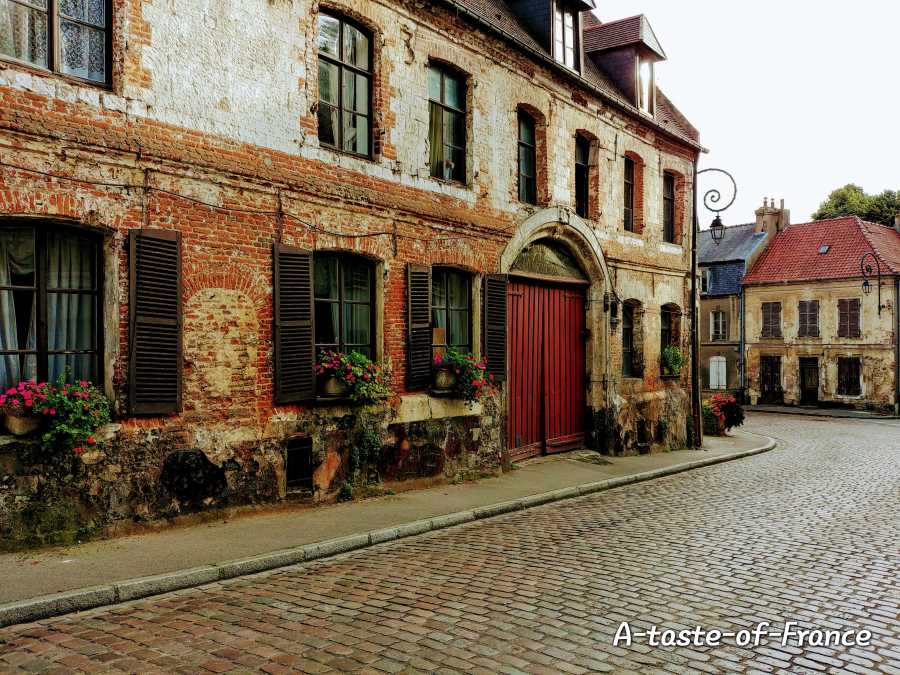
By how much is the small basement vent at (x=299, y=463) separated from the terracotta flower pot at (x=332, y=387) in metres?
0.63

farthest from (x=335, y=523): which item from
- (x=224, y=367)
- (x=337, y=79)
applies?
(x=337, y=79)

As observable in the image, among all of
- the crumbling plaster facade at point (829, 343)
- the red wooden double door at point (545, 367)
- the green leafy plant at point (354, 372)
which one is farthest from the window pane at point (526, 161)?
the crumbling plaster facade at point (829, 343)

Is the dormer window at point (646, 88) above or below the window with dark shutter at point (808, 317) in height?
above

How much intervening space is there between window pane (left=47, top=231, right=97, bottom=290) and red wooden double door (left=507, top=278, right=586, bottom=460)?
7.64m

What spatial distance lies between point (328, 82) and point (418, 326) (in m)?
3.76

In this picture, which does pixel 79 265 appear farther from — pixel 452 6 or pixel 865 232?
pixel 865 232

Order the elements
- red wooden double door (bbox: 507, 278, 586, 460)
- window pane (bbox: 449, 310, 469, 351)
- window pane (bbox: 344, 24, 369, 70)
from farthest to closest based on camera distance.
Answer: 1. red wooden double door (bbox: 507, 278, 586, 460)
2. window pane (bbox: 449, 310, 469, 351)
3. window pane (bbox: 344, 24, 369, 70)

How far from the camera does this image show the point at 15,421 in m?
6.87

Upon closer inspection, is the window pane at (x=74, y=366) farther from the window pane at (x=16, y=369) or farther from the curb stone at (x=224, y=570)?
the curb stone at (x=224, y=570)

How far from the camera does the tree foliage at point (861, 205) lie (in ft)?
142

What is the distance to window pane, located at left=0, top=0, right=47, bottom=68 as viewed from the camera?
7.17 metres

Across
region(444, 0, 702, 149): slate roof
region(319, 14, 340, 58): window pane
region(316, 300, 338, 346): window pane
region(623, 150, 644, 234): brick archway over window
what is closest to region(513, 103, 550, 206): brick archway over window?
region(444, 0, 702, 149): slate roof

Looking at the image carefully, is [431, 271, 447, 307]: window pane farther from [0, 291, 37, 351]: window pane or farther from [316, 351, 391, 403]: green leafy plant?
[0, 291, 37, 351]: window pane

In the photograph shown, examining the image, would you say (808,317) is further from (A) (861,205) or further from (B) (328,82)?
(B) (328,82)
